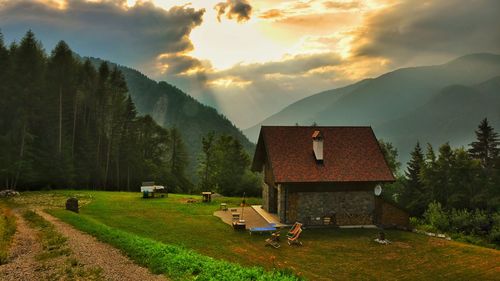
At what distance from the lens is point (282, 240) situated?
24125 mm

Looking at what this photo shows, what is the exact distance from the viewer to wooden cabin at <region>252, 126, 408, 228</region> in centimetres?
2889

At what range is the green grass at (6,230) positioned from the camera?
14750mm

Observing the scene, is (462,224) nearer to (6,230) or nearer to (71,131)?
(6,230)

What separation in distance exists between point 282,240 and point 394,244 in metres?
7.56

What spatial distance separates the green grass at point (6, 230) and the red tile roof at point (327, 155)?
17.4 metres

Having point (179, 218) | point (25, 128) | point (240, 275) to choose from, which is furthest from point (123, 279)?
point (25, 128)

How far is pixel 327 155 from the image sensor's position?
31281mm

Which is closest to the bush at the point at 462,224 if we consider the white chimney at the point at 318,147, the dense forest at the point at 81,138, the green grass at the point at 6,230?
the white chimney at the point at 318,147

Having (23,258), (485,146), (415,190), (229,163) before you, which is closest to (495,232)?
(415,190)

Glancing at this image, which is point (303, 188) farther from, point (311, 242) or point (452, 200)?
point (452, 200)

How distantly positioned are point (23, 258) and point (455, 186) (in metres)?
45.7

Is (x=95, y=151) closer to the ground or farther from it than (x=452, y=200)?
farther from it

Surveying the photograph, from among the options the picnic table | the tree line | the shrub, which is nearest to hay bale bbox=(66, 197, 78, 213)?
the picnic table

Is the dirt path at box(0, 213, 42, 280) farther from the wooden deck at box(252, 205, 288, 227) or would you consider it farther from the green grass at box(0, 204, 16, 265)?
the wooden deck at box(252, 205, 288, 227)
